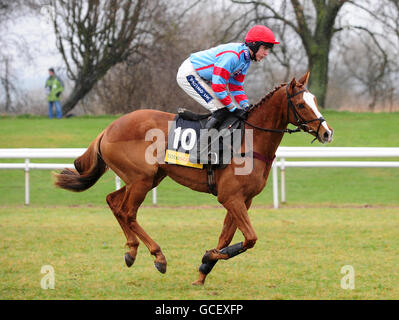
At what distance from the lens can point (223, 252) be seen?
5.31 metres

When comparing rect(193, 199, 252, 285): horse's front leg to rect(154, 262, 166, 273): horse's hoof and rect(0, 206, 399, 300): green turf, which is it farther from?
rect(154, 262, 166, 273): horse's hoof

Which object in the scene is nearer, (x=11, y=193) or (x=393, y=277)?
(x=393, y=277)

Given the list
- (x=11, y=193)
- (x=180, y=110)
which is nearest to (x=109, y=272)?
(x=180, y=110)

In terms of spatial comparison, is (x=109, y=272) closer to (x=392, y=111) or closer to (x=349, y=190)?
(x=349, y=190)

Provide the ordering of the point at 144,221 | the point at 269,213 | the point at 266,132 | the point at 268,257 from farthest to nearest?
the point at 269,213
the point at 144,221
the point at 268,257
the point at 266,132

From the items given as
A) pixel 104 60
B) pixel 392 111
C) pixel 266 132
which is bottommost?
pixel 266 132

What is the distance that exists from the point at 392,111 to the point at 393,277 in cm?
1363

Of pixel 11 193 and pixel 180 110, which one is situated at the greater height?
pixel 180 110

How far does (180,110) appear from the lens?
18.9 ft

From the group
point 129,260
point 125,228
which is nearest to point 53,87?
point 125,228

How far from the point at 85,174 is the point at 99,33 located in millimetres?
12618

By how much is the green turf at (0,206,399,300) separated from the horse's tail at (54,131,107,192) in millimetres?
729

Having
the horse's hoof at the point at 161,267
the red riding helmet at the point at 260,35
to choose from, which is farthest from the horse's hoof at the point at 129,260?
the red riding helmet at the point at 260,35

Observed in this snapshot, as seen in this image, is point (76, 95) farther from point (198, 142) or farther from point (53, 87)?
point (198, 142)
